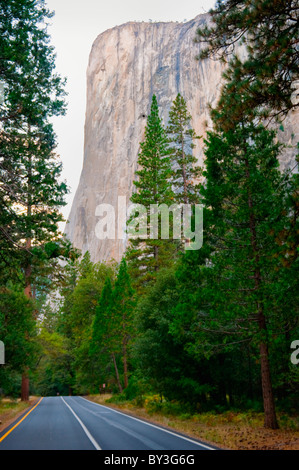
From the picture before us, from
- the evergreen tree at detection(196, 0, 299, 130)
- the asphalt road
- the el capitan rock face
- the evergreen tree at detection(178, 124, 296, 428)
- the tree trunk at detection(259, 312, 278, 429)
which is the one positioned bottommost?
the asphalt road

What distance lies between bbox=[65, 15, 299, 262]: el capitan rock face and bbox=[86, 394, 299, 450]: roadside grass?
76788mm

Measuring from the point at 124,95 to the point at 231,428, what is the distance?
112013 mm

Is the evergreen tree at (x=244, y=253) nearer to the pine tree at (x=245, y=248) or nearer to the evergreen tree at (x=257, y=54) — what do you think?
the pine tree at (x=245, y=248)

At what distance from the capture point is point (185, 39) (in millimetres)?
112625

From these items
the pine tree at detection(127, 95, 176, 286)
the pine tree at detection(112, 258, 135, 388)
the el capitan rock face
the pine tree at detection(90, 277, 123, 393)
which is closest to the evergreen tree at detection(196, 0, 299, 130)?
the pine tree at detection(127, 95, 176, 286)

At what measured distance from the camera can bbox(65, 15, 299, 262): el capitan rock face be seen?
340 ft

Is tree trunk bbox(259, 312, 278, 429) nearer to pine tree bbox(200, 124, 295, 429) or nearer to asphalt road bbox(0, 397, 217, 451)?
pine tree bbox(200, 124, 295, 429)

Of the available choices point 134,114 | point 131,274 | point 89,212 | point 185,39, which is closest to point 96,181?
point 89,212

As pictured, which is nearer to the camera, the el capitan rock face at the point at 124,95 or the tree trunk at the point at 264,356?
the tree trunk at the point at 264,356

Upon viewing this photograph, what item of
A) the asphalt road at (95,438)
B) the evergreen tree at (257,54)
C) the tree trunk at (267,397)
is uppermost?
the evergreen tree at (257,54)

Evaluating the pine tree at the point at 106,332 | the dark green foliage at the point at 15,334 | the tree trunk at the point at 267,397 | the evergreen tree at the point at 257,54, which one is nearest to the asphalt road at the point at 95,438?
the tree trunk at the point at 267,397

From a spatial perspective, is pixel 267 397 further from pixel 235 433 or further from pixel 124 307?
pixel 124 307

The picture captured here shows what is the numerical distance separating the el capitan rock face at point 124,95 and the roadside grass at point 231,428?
76.8 meters

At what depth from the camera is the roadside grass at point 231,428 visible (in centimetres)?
1124
